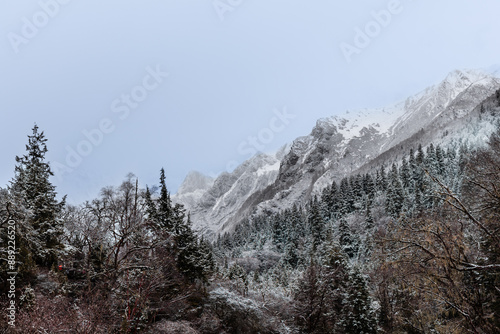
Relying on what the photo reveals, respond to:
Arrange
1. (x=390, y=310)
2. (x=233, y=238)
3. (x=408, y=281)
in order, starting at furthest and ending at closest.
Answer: (x=233, y=238)
(x=390, y=310)
(x=408, y=281)

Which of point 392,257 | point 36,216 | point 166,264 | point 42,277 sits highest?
point 36,216

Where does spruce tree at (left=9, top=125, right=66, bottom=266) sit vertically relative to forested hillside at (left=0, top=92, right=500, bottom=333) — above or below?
above

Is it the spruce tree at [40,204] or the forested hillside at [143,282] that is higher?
the spruce tree at [40,204]

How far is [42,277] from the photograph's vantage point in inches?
777

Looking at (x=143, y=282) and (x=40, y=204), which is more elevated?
(x=40, y=204)

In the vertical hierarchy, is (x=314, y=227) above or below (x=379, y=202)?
above

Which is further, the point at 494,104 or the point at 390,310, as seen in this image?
the point at 494,104

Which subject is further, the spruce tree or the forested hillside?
the spruce tree

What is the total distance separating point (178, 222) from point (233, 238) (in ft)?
298

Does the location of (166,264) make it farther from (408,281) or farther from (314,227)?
(314,227)

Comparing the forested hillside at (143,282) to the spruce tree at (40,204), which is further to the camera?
the spruce tree at (40,204)

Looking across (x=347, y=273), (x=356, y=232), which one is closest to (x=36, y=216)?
(x=347, y=273)

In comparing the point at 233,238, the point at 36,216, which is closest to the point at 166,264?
the point at 36,216

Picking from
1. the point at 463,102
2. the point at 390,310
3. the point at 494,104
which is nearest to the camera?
the point at 390,310
